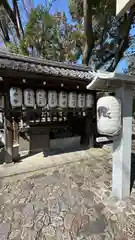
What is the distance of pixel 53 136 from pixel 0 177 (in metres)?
3.04

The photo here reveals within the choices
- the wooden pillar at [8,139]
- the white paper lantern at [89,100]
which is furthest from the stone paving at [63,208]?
the white paper lantern at [89,100]

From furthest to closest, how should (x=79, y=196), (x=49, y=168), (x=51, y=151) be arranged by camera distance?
1. (x=51, y=151)
2. (x=49, y=168)
3. (x=79, y=196)

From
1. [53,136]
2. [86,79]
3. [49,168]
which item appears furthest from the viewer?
[53,136]

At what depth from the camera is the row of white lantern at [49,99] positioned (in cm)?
486

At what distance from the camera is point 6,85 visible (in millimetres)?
4742

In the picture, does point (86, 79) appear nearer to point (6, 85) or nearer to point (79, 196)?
point (6, 85)

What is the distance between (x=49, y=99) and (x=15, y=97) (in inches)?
45.6

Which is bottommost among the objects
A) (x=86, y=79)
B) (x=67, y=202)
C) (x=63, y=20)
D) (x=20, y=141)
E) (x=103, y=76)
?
(x=67, y=202)

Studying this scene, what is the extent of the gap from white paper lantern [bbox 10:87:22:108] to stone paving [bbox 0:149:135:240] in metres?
2.13

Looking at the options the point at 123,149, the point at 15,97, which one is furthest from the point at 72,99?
the point at 123,149

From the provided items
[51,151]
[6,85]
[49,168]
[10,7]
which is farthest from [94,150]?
[10,7]

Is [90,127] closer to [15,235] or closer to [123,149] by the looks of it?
[123,149]

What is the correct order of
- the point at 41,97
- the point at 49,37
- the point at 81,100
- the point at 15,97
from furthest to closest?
1. the point at 49,37
2. the point at 81,100
3. the point at 41,97
4. the point at 15,97

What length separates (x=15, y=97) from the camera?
190 inches
